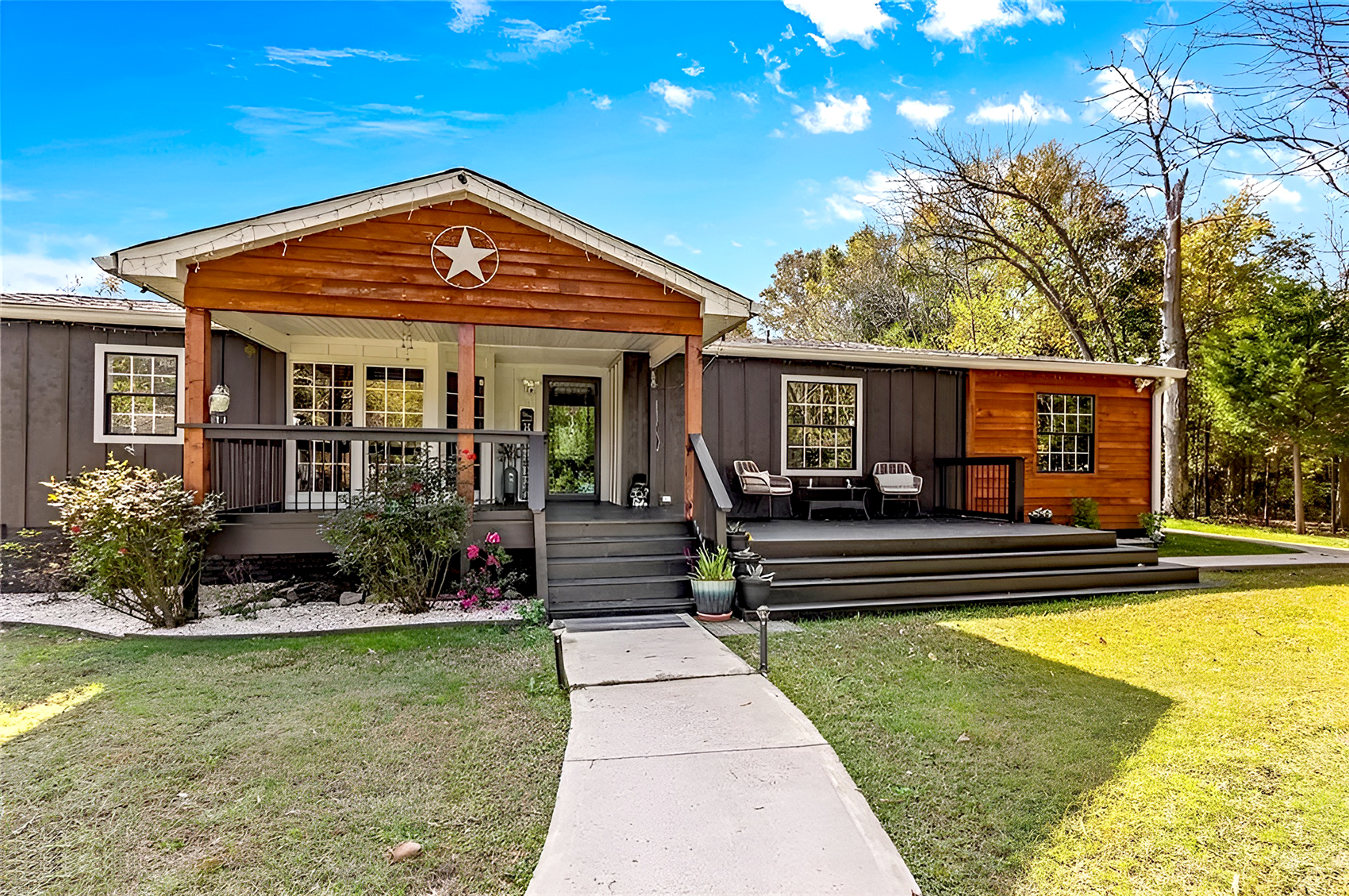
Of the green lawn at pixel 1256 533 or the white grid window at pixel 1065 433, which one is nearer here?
the white grid window at pixel 1065 433

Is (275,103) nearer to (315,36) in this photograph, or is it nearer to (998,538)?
(315,36)

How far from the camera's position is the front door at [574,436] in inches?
383

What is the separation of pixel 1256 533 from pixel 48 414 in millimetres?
18349

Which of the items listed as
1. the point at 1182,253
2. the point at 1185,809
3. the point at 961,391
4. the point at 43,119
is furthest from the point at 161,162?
the point at 1182,253

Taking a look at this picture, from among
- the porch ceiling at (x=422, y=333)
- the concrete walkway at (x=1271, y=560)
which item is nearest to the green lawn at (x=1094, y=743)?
the concrete walkway at (x=1271, y=560)

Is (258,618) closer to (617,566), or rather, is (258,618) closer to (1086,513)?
(617,566)

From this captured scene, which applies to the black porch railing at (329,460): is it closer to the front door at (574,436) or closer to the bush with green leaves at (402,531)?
the bush with green leaves at (402,531)

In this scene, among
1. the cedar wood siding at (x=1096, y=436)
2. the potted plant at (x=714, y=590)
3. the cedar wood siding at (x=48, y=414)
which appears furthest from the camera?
the cedar wood siding at (x=1096, y=436)

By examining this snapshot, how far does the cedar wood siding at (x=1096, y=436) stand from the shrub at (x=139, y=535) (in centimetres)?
949

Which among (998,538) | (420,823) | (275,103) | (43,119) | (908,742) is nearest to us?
(420,823)

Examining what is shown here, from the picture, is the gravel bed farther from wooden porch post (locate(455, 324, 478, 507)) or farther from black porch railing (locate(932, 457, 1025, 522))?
black porch railing (locate(932, 457, 1025, 522))

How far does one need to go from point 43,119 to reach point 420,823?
6.15m

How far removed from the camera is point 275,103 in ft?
29.7

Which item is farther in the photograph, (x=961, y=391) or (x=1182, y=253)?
(x=1182, y=253)
